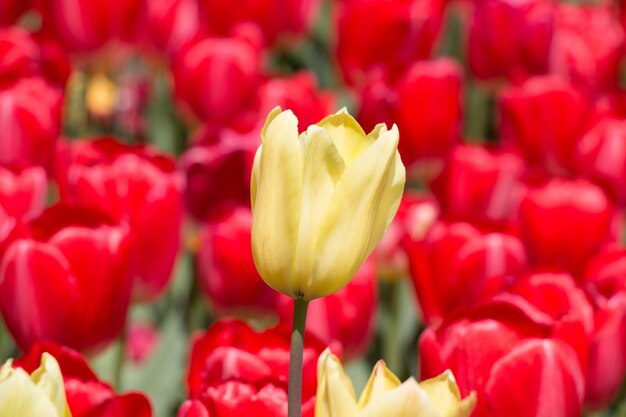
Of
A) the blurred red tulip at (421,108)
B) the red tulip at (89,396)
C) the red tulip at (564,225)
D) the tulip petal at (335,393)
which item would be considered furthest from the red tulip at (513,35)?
the tulip petal at (335,393)

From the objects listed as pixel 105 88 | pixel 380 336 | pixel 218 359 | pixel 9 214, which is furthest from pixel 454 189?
pixel 105 88

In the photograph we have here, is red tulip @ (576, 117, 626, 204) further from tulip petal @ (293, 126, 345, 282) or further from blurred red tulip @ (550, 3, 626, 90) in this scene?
tulip petal @ (293, 126, 345, 282)

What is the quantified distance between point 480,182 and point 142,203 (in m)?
0.40

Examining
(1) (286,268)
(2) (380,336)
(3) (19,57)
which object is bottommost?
(2) (380,336)

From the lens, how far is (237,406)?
0.64 metres

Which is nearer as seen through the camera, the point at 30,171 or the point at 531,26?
the point at 30,171

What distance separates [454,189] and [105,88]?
1.37 metres

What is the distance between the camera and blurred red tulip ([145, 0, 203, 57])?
1593 millimetres

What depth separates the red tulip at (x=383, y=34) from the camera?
1.50m

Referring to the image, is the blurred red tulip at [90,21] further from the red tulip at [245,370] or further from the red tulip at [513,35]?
the red tulip at [245,370]

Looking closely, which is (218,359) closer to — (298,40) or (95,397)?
(95,397)

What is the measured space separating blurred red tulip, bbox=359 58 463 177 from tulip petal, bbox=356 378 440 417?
2.70ft

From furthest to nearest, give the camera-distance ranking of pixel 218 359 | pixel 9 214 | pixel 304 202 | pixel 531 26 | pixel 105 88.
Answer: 1. pixel 105 88
2. pixel 531 26
3. pixel 9 214
4. pixel 218 359
5. pixel 304 202

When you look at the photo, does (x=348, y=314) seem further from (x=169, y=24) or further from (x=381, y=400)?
(x=169, y=24)
